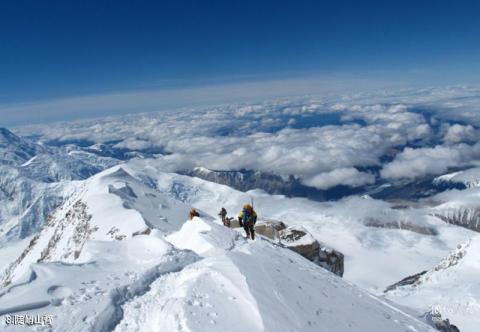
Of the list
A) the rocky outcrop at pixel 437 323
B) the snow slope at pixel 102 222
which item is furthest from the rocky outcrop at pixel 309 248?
the snow slope at pixel 102 222

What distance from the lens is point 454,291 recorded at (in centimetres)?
3741

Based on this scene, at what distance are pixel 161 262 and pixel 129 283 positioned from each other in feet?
10.6

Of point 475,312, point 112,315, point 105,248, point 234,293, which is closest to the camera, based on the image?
point 112,315

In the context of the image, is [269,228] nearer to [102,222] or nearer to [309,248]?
[309,248]

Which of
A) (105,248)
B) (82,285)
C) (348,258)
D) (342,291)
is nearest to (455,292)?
(342,291)

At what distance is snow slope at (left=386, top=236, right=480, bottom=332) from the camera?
30027mm

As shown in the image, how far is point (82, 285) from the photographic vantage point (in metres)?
15.4

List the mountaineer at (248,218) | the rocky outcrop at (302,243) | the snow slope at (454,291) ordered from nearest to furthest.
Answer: the mountaineer at (248,218) → the snow slope at (454,291) → the rocky outcrop at (302,243)

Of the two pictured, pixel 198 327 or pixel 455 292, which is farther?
pixel 455 292

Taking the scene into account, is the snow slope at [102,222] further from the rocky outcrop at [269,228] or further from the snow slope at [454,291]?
the snow slope at [454,291]

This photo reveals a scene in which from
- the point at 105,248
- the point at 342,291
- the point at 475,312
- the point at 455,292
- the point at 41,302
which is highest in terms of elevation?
the point at 41,302

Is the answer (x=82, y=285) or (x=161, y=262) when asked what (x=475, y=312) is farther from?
(x=82, y=285)

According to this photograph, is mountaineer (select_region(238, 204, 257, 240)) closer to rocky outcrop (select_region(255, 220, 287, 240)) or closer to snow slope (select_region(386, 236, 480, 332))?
snow slope (select_region(386, 236, 480, 332))

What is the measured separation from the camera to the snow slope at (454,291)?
30027 mm
